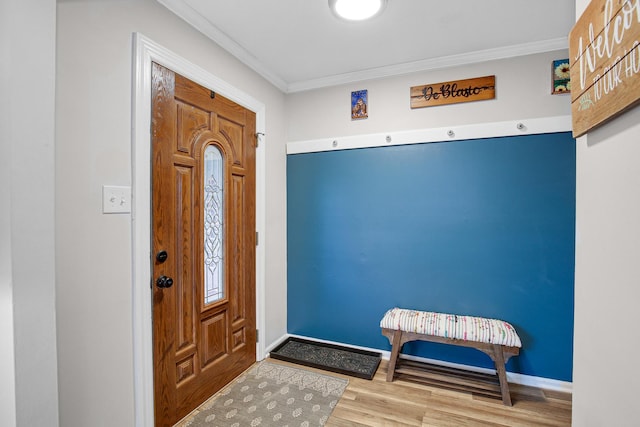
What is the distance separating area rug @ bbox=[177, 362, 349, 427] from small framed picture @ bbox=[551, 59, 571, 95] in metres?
2.60

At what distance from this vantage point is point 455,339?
2.03 metres

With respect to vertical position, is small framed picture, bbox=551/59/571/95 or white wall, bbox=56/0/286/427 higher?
small framed picture, bbox=551/59/571/95

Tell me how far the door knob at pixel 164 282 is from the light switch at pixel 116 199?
16.1 inches

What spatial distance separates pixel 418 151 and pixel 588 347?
1810 mm

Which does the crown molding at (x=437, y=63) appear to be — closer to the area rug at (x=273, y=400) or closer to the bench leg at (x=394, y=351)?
the bench leg at (x=394, y=351)

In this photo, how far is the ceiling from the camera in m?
1.75

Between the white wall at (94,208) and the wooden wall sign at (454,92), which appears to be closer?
the white wall at (94,208)

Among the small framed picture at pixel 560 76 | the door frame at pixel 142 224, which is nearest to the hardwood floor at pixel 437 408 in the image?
the door frame at pixel 142 224

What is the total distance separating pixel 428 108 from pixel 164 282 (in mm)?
2288

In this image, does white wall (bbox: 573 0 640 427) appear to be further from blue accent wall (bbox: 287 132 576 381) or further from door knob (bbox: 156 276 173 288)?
door knob (bbox: 156 276 173 288)

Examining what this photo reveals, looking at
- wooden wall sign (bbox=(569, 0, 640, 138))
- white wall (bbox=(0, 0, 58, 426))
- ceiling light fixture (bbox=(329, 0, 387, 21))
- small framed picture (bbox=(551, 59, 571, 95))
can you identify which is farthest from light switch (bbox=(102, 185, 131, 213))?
small framed picture (bbox=(551, 59, 571, 95))

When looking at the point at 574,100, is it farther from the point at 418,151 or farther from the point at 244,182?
the point at 244,182

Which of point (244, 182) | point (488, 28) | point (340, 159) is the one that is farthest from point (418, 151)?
point (244, 182)

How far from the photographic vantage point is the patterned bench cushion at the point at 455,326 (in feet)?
6.42
